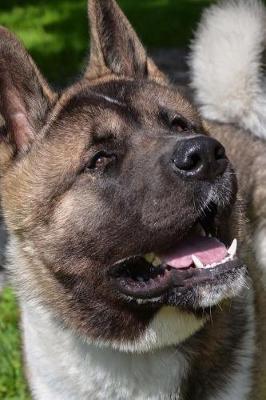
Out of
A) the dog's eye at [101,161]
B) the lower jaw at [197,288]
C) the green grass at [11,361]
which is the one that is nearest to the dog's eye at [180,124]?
the dog's eye at [101,161]

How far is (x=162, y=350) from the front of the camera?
3.96 metres

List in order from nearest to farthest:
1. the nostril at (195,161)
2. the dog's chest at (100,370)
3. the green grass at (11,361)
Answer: the nostril at (195,161)
the dog's chest at (100,370)
the green grass at (11,361)

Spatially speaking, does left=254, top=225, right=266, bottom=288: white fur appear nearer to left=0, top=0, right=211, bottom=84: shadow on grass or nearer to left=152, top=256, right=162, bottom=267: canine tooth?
left=152, top=256, right=162, bottom=267: canine tooth

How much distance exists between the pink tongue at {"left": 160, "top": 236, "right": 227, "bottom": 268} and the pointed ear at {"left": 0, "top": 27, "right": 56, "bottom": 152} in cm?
89

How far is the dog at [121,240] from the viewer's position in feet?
11.9

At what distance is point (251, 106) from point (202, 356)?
242cm

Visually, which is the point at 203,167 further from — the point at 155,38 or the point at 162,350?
the point at 155,38

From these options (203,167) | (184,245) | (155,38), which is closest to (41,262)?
(184,245)

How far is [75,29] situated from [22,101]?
856 cm

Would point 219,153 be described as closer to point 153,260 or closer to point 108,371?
point 153,260

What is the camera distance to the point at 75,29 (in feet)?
40.8

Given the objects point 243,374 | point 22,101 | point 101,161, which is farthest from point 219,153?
point 243,374

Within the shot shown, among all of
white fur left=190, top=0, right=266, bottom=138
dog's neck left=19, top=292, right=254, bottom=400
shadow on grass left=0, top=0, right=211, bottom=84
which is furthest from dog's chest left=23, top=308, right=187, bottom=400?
shadow on grass left=0, top=0, right=211, bottom=84

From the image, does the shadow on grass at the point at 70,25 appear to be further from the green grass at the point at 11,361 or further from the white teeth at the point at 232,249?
the white teeth at the point at 232,249
